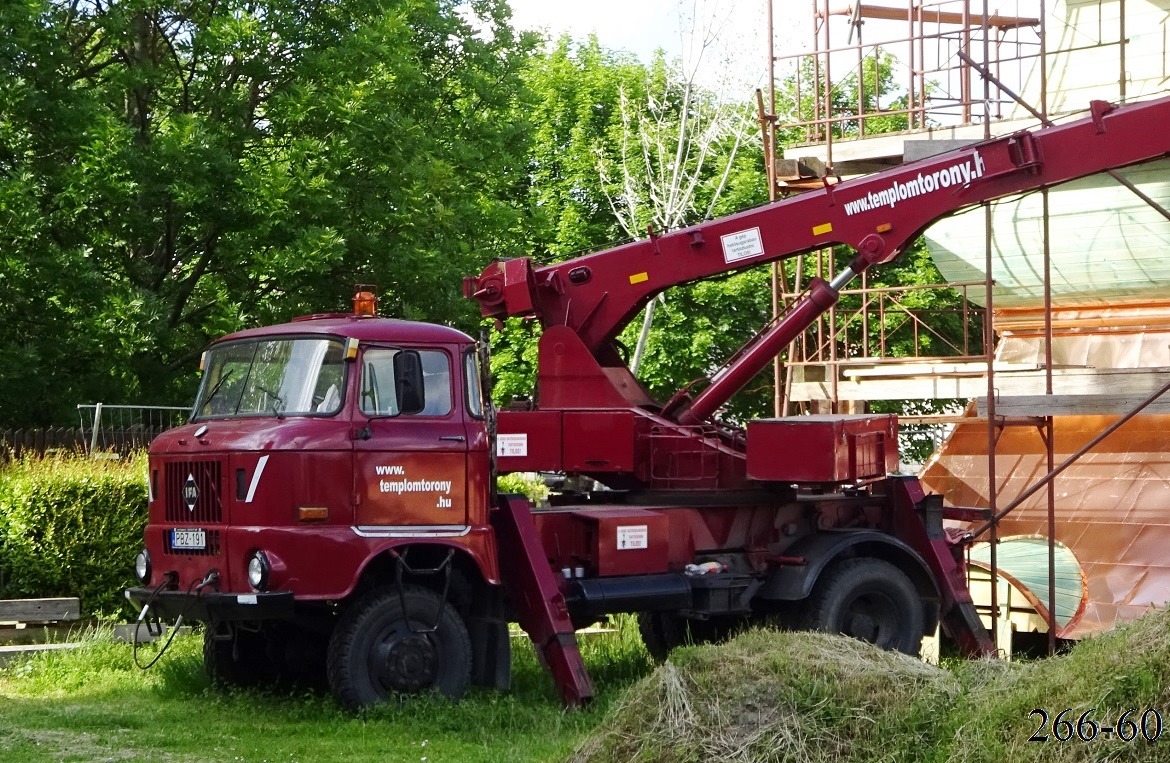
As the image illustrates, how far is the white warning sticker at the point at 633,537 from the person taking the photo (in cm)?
1116

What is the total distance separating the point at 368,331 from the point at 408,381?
47 centimetres

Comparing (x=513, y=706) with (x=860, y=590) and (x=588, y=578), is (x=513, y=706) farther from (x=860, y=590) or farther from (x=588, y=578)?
(x=860, y=590)

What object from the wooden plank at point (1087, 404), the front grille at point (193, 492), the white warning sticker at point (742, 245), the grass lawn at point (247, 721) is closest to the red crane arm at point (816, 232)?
the white warning sticker at point (742, 245)

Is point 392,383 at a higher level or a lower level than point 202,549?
higher

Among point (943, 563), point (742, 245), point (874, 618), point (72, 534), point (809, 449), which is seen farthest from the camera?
point (72, 534)

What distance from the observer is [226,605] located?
31.9 feet

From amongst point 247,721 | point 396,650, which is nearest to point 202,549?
point 247,721

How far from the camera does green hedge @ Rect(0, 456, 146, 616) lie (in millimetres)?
14188

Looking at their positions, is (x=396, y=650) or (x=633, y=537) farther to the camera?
(x=633, y=537)

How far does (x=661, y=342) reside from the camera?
103 feet

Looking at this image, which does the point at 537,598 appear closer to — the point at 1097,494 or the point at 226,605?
the point at 226,605

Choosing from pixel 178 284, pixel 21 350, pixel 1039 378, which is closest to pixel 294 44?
pixel 178 284

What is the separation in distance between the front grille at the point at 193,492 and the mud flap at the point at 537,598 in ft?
6.43

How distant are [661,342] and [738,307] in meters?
2.16
